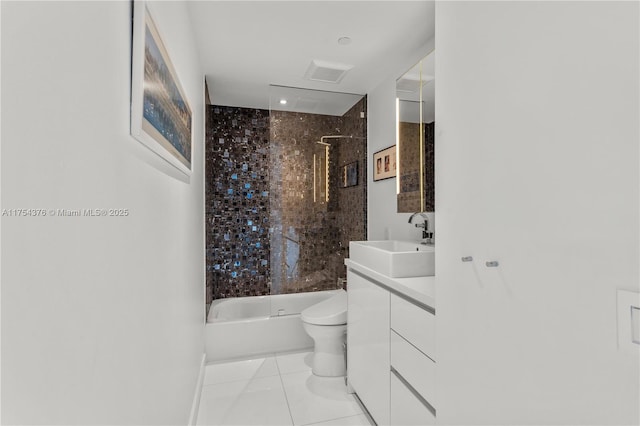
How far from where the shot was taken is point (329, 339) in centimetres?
243

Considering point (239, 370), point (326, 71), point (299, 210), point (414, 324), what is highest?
point (326, 71)

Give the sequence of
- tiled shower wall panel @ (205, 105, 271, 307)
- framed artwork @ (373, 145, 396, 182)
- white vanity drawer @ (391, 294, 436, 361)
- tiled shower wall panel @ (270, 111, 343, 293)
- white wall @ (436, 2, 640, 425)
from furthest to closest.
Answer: tiled shower wall panel @ (205, 105, 271, 307) → tiled shower wall panel @ (270, 111, 343, 293) → framed artwork @ (373, 145, 396, 182) → white vanity drawer @ (391, 294, 436, 361) → white wall @ (436, 2, 640, 425)

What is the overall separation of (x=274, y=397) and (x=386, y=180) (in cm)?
185

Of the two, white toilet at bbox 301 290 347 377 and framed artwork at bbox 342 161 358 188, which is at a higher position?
framed artwork at bbox 342 161 358 188

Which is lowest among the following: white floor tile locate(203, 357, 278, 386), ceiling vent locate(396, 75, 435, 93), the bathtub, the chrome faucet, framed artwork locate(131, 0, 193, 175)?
white floor tile locate(203, 357, 278, 386)

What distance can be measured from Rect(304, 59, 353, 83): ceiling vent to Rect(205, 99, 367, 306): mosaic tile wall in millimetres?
394

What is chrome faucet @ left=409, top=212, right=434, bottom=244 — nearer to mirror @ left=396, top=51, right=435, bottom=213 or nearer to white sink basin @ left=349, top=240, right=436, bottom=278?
mirror @ left=396, top=51, right=435, bottom=213

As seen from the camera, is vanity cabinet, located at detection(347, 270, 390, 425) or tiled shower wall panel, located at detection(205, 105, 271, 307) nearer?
vanity cabinet, located at detection(347, 270, 390, 425)

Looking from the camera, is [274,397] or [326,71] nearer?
[274,397]

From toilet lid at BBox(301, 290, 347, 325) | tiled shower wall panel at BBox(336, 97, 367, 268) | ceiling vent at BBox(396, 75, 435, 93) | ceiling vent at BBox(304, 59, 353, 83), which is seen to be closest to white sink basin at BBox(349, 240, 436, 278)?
toilet lid at BBox(301, 290, 347, 325)

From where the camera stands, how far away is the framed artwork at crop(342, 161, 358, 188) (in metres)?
3.15

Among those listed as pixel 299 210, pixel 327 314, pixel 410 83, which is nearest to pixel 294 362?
pixel 327 314

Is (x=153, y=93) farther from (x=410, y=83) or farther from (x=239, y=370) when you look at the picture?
(x=239, y=370)

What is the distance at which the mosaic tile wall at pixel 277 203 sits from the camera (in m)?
3.02
